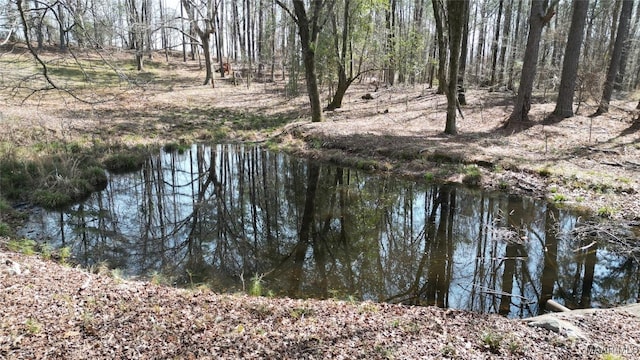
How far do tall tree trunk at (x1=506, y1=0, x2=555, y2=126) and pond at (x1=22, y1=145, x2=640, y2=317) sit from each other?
5959 millimetres

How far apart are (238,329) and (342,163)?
406 inches

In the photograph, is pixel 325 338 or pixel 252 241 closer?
pixel 325 338

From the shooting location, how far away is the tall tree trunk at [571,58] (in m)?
14.3

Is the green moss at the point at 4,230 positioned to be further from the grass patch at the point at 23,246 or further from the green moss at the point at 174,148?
the green moss at the point at 174,148

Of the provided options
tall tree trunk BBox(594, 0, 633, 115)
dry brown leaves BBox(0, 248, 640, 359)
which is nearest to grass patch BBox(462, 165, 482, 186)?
dry brown leaves BBox(0, 248, 640, 359)

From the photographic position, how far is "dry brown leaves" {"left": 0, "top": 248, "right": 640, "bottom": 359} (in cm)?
387

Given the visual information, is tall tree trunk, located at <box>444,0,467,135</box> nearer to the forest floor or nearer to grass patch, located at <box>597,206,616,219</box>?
the forest floor

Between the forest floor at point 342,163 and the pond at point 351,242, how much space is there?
1.03m

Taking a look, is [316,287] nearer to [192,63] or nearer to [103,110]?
[103,110]

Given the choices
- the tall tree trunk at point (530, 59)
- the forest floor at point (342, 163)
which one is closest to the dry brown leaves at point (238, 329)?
the forest floor at point (342, 163)

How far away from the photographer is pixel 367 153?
14.4 metres

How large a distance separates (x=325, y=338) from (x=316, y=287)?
7.34 feet

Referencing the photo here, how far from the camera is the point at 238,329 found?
14.1ft

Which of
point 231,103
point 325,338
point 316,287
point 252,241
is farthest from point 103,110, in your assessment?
point 325,338
